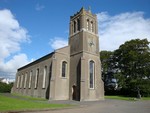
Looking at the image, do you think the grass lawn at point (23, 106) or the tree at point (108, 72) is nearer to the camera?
the grass lawn at point (23, 106)

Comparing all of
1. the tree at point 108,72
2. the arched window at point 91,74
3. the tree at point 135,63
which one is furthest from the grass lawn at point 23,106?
the tree at point 108,72

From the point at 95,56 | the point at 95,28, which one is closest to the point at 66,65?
the point at 95,56

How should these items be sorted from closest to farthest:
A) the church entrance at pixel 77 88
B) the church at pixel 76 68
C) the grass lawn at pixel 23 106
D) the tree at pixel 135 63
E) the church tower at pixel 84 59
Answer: the grass lawn at pixel 23 106 < the church entrance at pixel 77 88 < the church tower at pixel 84 59 < the church at pixel 76 68 < the tree at pixel 135 63

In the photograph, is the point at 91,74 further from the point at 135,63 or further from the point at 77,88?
the point at 135,63

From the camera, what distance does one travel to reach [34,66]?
35812mm

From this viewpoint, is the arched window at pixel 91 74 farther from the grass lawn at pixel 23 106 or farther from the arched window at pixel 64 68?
the grass lawn at pixel 23 106

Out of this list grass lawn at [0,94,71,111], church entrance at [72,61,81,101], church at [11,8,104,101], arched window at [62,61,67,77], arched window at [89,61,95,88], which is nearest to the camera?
grass lawn at [0,94,71,111]

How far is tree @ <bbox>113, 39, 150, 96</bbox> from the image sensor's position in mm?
35031

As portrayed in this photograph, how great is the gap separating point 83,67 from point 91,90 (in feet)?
14.6

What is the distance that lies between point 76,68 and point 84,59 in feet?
7.96

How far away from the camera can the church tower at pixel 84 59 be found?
25.8 meters

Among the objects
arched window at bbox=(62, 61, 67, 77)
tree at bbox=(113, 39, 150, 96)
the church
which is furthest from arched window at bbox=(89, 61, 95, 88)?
tree at bbox=(113, 39, 150, 96)

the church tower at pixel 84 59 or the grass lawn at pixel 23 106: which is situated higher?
the church tower at pixel 84 59

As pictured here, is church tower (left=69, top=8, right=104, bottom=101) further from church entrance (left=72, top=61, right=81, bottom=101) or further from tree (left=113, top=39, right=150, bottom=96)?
tree (left=113, top=39, right=150, bottom=96)
